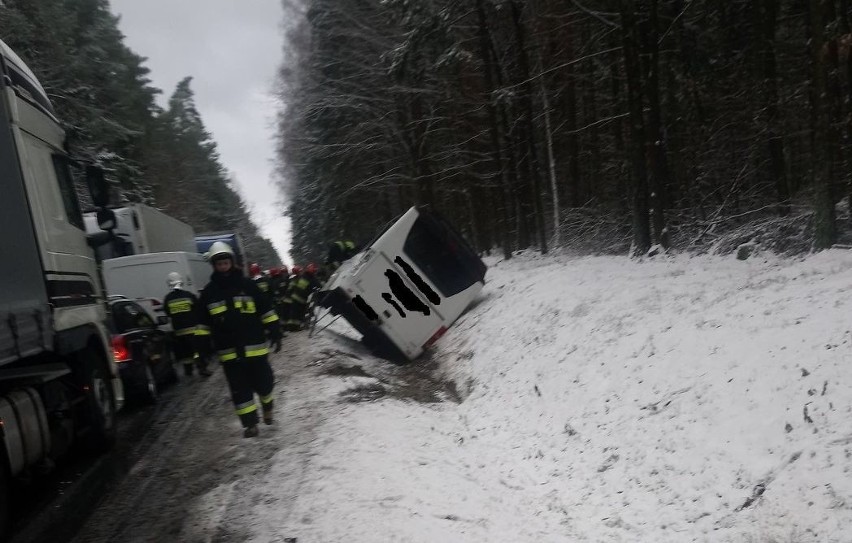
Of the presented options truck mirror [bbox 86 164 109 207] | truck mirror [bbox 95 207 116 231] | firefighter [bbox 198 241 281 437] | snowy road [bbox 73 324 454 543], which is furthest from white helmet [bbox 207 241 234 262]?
snowy road [bbox 73 324 454 543]

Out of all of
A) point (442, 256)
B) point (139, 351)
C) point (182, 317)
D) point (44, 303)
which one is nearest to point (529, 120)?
point (442, 256)

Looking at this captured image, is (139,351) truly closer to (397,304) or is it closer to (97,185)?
(97,185)

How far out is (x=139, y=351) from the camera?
1023 centimetres

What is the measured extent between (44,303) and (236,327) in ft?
6.82

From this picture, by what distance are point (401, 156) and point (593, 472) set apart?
24014 mm

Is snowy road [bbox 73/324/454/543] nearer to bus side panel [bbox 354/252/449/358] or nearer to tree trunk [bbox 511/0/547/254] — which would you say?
bus side panel [bbox 354/252/449/358]

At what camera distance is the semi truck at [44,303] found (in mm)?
5199

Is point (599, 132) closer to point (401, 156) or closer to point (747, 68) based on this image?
point (747, 68)

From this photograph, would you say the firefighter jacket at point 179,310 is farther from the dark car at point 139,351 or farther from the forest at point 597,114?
the forest at point 597,114

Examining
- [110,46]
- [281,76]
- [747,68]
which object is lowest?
[747,68]

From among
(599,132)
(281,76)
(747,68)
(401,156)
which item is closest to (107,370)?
(747,68)

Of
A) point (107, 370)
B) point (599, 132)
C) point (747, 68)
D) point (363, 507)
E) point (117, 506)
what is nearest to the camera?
point (363, 507)

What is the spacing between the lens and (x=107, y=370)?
25.8ft

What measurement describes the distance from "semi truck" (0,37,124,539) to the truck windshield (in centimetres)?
597
